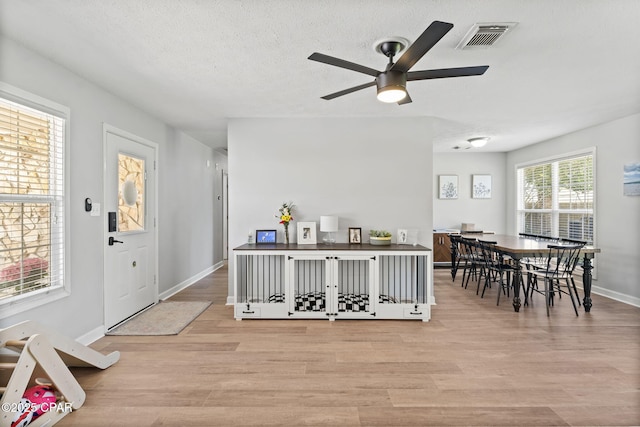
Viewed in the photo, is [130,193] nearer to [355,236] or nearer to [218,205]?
[355,236]

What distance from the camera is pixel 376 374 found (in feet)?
7.97

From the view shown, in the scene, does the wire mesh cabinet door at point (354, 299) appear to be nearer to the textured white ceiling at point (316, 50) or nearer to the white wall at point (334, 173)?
the white wall at point (334, 173)

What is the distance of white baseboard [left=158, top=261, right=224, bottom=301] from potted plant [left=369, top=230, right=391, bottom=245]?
119 inches

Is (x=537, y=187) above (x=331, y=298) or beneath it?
above

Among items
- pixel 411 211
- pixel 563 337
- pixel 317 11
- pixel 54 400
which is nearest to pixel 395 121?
pixel 411 211

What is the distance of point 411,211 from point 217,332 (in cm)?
281

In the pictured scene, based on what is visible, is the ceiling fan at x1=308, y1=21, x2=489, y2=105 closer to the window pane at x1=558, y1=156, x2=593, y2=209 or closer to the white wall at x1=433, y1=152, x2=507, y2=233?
the window pane at x1=558, y1=156, x2=593, y2=209

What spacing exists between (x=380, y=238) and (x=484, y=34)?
239 cm

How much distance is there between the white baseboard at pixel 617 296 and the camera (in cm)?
412

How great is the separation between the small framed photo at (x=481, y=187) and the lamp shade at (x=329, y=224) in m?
4.46

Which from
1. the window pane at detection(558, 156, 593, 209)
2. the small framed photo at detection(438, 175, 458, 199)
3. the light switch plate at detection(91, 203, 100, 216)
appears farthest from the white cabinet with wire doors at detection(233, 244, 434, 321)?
the small framed photo at detection(438, 175, 458, 199)

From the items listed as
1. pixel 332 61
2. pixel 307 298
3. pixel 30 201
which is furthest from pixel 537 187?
pixel 30 201

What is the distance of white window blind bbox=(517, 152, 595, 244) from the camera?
501cm

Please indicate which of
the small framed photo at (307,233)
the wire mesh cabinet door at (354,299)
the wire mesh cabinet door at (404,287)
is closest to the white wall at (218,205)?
the small framed photo at (307,233)
